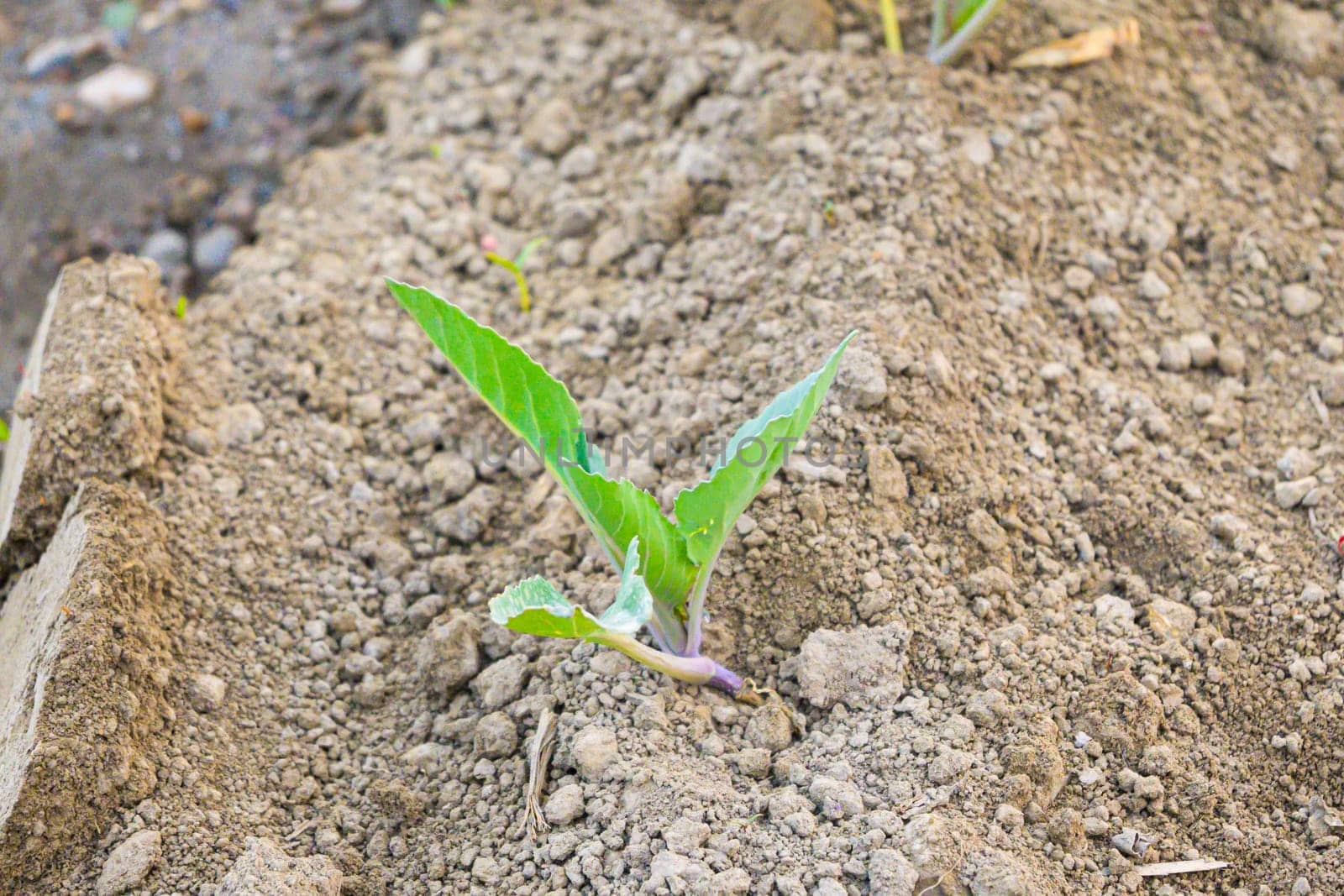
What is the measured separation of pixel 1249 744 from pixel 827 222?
3.61 feet

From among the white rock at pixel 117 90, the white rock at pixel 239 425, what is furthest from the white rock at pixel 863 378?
the white rock at pixel 117 90

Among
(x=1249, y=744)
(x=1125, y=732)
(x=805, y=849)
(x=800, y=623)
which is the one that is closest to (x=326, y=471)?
(x=800, y=623)

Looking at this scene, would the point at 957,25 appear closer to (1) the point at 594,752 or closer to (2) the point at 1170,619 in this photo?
(2) the point at 1170,619

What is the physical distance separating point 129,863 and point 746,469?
3.12 feet

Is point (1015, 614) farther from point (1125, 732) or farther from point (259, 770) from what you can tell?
point (259, 770)

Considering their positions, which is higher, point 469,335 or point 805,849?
point 469,335

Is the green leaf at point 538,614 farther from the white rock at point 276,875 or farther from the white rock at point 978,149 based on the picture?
the white rock at point 978,149

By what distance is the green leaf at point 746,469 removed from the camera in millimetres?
1435

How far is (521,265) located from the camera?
2367 millimetres

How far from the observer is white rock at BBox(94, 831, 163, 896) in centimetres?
153

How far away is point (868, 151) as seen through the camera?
2.22 meters

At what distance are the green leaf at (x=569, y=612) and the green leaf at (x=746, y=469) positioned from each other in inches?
4.6

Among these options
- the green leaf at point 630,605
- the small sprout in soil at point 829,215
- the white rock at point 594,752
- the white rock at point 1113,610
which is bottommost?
the white rock at point 594,752

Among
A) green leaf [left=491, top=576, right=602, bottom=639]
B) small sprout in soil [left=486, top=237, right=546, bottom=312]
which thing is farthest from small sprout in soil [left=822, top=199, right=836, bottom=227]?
green leaf [left=491, top=576, right=602, bottom=639]
